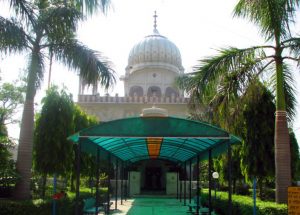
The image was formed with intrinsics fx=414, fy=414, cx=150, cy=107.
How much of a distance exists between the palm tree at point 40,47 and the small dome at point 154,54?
42.2 metres

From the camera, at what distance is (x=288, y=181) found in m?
10.3

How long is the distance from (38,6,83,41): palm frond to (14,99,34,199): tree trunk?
2.19m

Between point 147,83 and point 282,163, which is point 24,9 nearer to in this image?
point 282,163

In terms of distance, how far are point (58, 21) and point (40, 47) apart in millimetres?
1103

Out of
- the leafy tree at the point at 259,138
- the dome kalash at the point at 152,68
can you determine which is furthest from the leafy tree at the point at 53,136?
the dome kalash at the point at 152,68

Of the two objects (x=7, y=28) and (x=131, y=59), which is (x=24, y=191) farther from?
(x=131, y=59)

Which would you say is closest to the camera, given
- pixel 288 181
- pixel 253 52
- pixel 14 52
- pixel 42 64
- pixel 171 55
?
pixel 288 181

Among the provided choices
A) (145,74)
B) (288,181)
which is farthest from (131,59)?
(288,181)

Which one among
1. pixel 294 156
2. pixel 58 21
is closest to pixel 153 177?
pixel 294 156

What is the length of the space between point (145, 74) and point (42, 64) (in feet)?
142

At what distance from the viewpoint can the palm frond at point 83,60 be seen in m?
12.7

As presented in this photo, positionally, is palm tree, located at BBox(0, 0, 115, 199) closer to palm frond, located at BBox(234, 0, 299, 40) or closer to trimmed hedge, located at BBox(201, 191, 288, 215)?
palm frond, located at BBox(234, 0, 299, 40)

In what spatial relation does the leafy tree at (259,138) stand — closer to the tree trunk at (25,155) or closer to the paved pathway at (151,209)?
the paved pathway at (151,209)

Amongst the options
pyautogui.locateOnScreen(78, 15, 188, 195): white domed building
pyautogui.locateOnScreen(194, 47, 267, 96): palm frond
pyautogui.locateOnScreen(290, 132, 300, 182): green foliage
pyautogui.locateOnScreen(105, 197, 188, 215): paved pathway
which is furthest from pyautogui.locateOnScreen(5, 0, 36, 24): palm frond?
pyautogui.locateOnScreen(78, 15, 188, 195): white domed building
